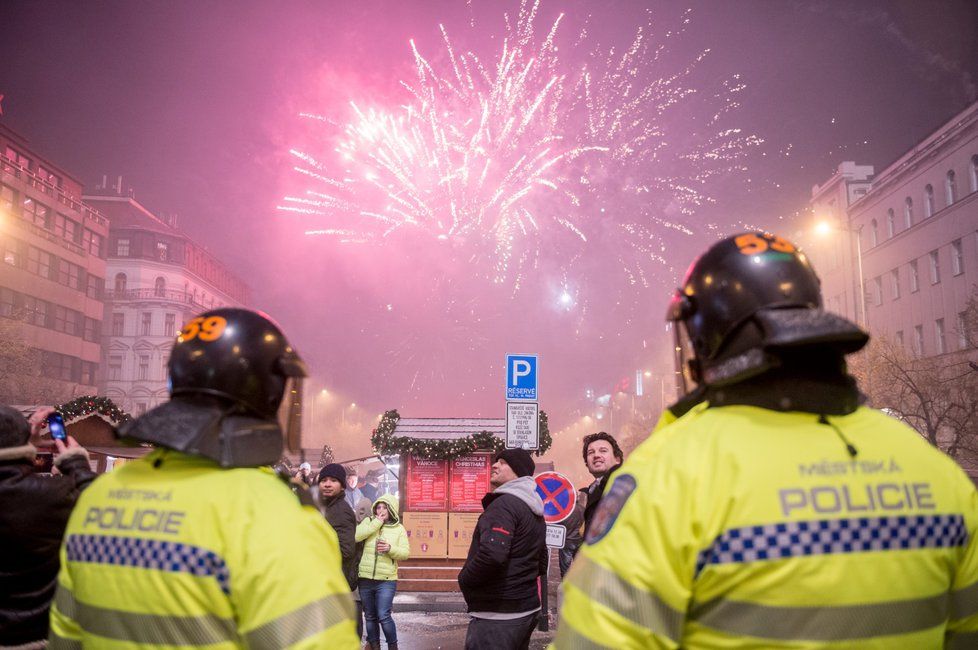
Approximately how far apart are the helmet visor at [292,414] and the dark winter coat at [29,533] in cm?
198

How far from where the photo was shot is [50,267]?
159 ft

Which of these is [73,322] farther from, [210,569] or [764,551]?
[764,551]

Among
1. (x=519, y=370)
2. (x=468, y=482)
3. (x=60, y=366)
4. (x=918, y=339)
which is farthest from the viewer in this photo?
(x=60, y=366)

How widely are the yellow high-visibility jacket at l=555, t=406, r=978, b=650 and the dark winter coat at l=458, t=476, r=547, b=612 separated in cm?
387

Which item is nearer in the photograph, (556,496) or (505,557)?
(505,557)

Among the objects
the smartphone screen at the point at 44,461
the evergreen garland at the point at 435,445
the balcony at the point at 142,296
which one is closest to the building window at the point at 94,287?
the balcony at the point at 142,296

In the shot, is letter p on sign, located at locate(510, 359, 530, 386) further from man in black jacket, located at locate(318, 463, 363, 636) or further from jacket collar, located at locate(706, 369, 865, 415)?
jacket collar, located at locate(706, 369, 865, 415)

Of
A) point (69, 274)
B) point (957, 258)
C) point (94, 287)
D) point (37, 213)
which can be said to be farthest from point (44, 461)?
point (94, 287)

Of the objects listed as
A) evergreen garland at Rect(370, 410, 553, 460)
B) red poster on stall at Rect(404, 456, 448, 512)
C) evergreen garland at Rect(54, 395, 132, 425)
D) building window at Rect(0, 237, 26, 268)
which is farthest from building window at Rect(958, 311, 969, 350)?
building window at Rect(0, 237, 26, 268)

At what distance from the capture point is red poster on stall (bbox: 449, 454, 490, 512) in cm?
1554

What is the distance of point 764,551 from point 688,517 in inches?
7.3

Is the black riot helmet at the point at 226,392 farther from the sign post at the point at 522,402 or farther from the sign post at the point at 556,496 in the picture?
the sign post at the point at 522,402

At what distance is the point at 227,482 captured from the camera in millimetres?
2160

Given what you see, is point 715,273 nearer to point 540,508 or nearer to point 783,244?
point 783,244
